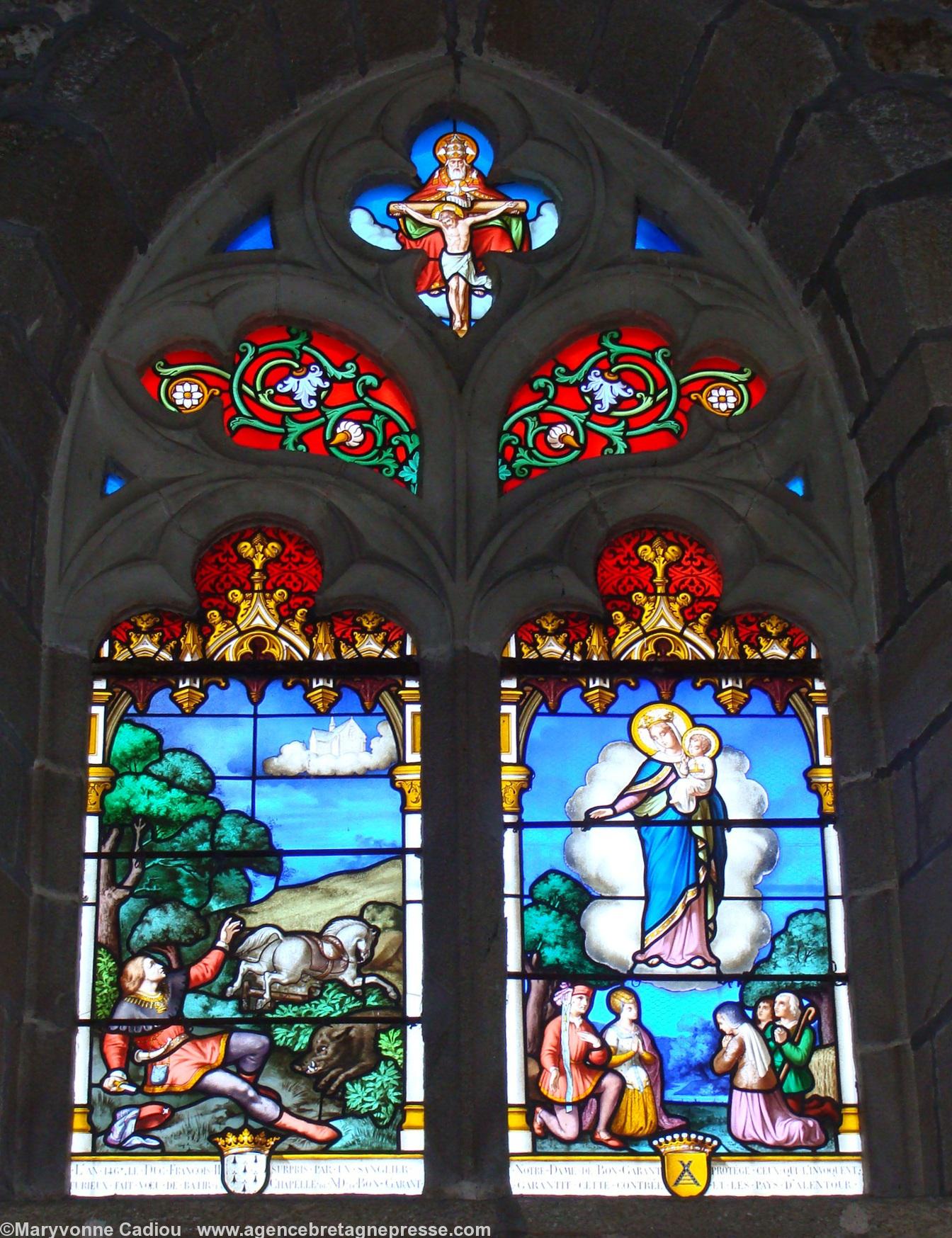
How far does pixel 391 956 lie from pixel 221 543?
113 cm

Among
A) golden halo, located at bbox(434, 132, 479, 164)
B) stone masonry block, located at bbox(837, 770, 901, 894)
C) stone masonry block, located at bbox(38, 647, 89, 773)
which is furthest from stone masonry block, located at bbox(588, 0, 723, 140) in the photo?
stone masonry block, located at bbox(38, 647, 89, 773)

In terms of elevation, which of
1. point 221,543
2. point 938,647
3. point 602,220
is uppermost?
point 602,220

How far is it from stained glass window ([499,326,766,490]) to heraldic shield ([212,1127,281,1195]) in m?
1.68

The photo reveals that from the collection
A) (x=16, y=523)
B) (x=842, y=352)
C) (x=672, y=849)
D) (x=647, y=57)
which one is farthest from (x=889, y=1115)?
(x=647, y=57)

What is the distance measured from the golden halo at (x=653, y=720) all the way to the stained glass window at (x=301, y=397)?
0.79m

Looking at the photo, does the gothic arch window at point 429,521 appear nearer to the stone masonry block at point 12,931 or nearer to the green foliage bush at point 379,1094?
the green foliage bush at point 379,1094

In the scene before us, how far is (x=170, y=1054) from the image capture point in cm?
529

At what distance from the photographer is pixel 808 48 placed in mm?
5828

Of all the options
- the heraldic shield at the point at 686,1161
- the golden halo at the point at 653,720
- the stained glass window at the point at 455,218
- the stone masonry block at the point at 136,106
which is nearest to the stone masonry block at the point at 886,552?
the golden halo at the point at 653,720

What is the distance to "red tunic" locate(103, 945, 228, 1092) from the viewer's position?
5.26 meters

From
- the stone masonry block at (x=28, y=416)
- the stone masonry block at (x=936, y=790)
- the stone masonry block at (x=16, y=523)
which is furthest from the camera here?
the stone masonry block at (x=28, y=416)

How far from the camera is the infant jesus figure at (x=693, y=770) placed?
18.4ft

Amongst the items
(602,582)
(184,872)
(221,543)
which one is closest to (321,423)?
(221,543)

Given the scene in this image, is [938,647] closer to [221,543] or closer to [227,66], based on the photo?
[221,543]
